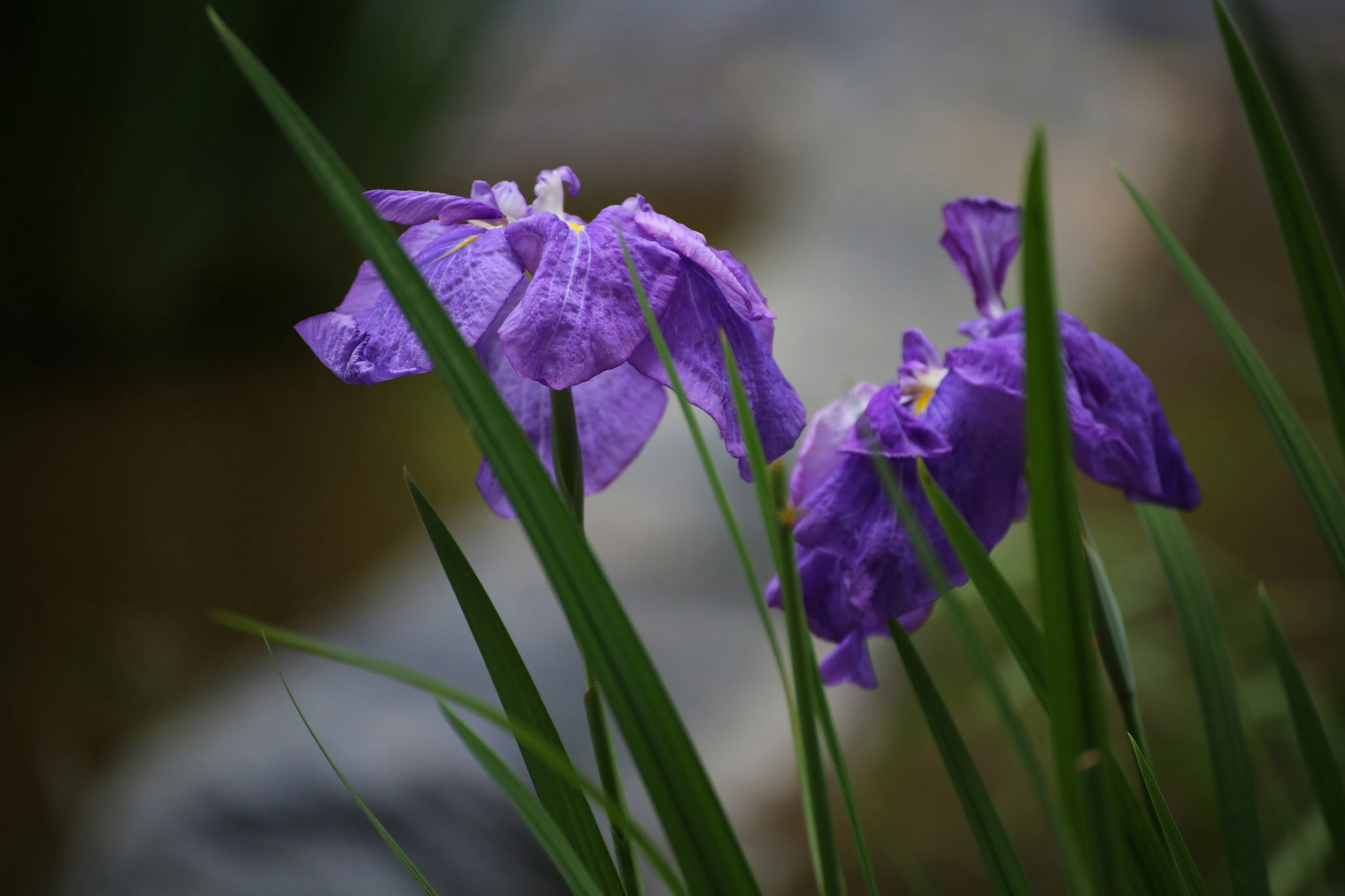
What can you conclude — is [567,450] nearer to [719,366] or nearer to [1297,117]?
[719,366]

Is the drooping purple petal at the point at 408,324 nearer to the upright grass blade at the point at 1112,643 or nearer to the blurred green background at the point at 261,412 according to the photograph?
the upright grass blade at the point at 1112,643

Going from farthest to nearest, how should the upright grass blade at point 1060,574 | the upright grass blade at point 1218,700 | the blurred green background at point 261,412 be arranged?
the blurred green background at point 261,412, the upright grass blade at point 1218,700, the upright grass blade at point 1060,574

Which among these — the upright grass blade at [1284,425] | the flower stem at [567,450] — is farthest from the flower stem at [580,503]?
the upright grass blade at [1284,425]

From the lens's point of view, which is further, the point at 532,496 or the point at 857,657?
the point at 857,657

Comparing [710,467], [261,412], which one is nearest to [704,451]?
[710,467]

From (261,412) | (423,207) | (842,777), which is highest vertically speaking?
(423,207)

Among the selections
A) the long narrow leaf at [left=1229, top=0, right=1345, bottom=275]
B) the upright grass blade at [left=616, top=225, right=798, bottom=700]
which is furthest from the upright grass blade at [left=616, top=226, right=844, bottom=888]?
the long narrow leaf at [left=1229, top=0, right=1345, bottom=275]
